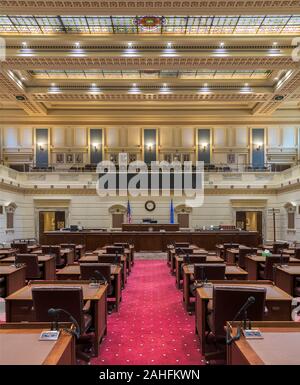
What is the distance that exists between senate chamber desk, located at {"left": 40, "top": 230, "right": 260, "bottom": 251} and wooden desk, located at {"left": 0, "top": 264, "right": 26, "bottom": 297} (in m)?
8.71

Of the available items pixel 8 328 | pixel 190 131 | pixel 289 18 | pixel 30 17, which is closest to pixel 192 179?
pixel 190 131

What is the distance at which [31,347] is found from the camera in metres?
2.40

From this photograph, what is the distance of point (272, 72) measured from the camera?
59.2 ft

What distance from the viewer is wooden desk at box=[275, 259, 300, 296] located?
18.7 feet

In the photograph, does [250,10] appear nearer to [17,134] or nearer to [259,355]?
[259,355]

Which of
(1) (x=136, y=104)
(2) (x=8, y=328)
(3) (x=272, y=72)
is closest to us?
(2) (x=8, y=328)

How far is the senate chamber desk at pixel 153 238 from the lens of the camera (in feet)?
50.5

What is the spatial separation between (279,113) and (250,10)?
42.6 feet

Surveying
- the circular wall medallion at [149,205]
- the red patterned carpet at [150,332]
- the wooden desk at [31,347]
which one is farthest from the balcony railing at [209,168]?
the wooden desk at [31,347]

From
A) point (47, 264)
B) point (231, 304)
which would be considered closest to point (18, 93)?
point (47, 264)

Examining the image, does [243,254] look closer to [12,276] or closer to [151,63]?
[12,276]

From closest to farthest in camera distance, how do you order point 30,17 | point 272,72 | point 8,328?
point 8,328, point 30,17, point 272,72

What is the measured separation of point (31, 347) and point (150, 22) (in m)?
13.0

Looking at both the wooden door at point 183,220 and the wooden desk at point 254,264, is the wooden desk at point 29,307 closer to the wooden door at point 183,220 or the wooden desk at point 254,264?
the wooden desk at point 254,264
